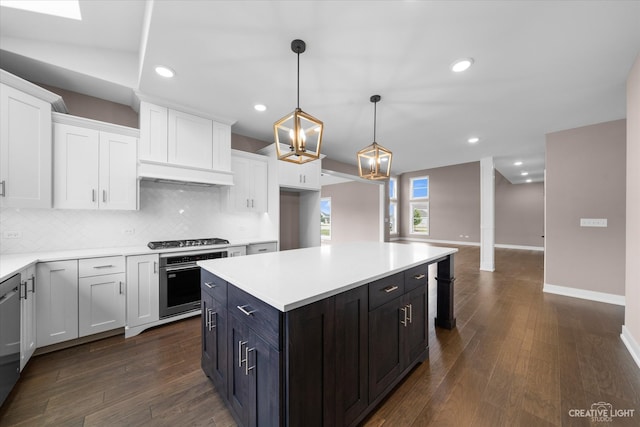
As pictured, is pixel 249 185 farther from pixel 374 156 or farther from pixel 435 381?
pixel 435 381

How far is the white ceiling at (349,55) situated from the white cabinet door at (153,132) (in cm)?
20

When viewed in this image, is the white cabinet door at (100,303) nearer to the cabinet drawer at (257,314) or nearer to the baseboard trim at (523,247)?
the cabinet drawer at (257,314)

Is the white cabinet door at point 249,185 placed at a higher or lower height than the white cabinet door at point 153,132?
lower

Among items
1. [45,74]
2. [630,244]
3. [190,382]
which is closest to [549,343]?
[630,244]

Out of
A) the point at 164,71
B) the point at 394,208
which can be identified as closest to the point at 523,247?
the point at 394,208

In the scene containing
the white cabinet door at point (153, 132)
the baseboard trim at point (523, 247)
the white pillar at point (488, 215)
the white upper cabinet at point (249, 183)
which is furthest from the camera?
the baseboard trim at point (523, 247)

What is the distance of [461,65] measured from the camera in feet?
7.05

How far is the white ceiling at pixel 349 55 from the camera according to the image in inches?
64.0

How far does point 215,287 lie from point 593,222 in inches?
205

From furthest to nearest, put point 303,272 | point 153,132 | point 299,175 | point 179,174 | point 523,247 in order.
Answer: point 523,247, point 299,175, point 179,174, point 153,132, point 303,272

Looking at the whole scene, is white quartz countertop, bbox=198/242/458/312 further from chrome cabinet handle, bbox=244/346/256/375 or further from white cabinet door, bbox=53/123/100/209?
white cabinet door, bbox=53/123/100/209

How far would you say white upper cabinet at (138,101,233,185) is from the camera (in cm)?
268

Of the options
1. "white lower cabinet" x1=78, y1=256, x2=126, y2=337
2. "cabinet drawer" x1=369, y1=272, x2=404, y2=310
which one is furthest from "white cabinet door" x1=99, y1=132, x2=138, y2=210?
"cabinet drawer" x1=369, y1=272, x2=404, y2=310

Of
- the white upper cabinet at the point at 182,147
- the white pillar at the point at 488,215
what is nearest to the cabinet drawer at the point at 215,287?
the white upper cabinet at the point at 182,147
